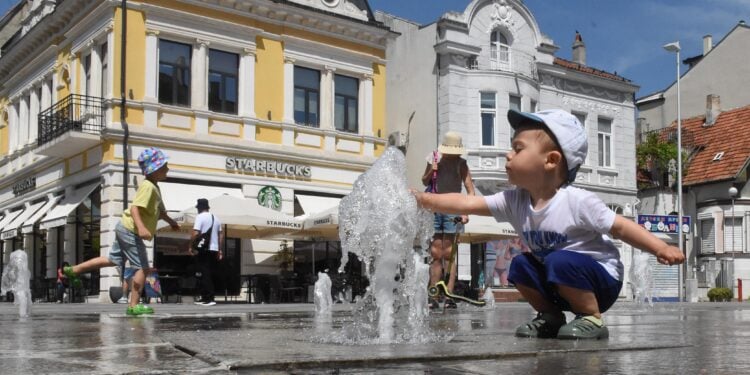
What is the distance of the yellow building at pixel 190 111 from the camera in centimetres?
2341

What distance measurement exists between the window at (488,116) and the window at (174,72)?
34.1ft

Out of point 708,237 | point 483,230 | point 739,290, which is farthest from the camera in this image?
point 708,237

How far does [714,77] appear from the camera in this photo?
150ft

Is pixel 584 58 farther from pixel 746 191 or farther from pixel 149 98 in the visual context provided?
pixel 149 98

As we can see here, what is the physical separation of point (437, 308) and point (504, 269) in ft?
70.4

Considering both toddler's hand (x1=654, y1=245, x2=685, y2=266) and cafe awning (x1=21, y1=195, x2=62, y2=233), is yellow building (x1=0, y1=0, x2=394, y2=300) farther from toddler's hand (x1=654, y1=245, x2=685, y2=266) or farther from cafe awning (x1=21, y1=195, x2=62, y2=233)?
toddler's hand (x1=654, y1=245, x2=685, y2=266)

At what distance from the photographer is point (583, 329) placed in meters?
4.38

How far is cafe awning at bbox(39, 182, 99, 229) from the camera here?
939 inches

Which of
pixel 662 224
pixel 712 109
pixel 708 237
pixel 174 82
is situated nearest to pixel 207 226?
pixel 174 82

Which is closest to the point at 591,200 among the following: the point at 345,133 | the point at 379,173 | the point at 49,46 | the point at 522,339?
the point at 522,339

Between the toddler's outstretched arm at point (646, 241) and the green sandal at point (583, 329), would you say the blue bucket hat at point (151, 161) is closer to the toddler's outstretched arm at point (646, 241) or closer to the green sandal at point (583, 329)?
the green sandal at point (583, 329)

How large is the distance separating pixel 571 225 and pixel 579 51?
39.3 metres

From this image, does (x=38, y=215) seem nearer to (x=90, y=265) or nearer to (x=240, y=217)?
(x=240, y=217)

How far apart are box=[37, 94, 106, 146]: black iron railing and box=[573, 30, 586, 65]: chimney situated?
24.8 m
